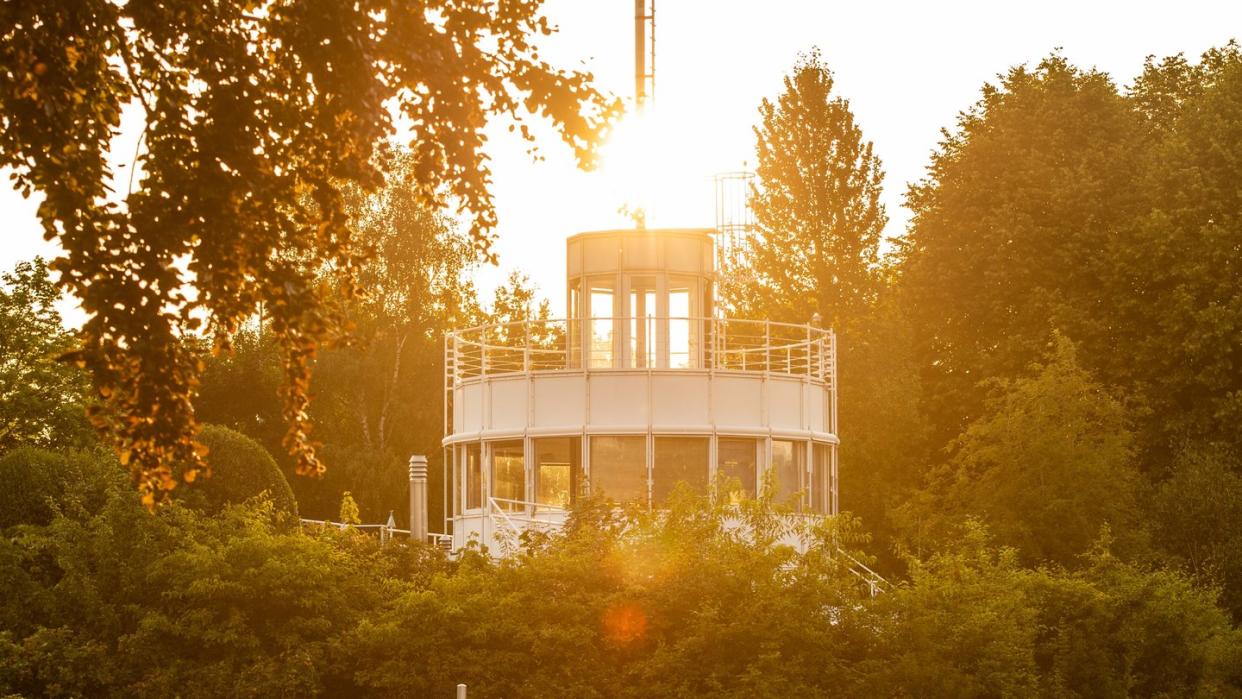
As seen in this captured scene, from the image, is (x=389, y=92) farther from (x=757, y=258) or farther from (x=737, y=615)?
(x=757, y=258)

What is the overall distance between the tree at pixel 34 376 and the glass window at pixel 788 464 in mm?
17580

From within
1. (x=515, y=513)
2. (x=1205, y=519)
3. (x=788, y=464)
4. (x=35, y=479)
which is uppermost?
(x=788, y=464)

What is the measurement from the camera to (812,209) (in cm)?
5238

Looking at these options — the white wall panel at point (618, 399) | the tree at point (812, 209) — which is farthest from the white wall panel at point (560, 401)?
the tree at point (812, 209)

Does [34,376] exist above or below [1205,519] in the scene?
above

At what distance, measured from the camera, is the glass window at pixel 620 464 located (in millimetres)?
27859

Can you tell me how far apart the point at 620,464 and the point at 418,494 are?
4.08 meters

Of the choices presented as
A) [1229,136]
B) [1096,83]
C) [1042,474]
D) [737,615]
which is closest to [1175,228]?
[1229,136]

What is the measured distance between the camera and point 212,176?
362 inches

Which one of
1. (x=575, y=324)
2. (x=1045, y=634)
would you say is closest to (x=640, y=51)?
(x=575, y=324)

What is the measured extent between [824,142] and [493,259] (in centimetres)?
4330

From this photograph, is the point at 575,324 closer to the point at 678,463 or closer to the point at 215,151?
the point at 678,463

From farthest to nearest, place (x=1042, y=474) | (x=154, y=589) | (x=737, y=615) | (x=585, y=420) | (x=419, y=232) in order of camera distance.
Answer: (x=419, y=232), (x=1042, y=474), (x=585, y=420), (x=154, y=589), (x=737, y=615)

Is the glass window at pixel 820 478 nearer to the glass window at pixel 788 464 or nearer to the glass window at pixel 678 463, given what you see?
the glass window at pixel 788 464
